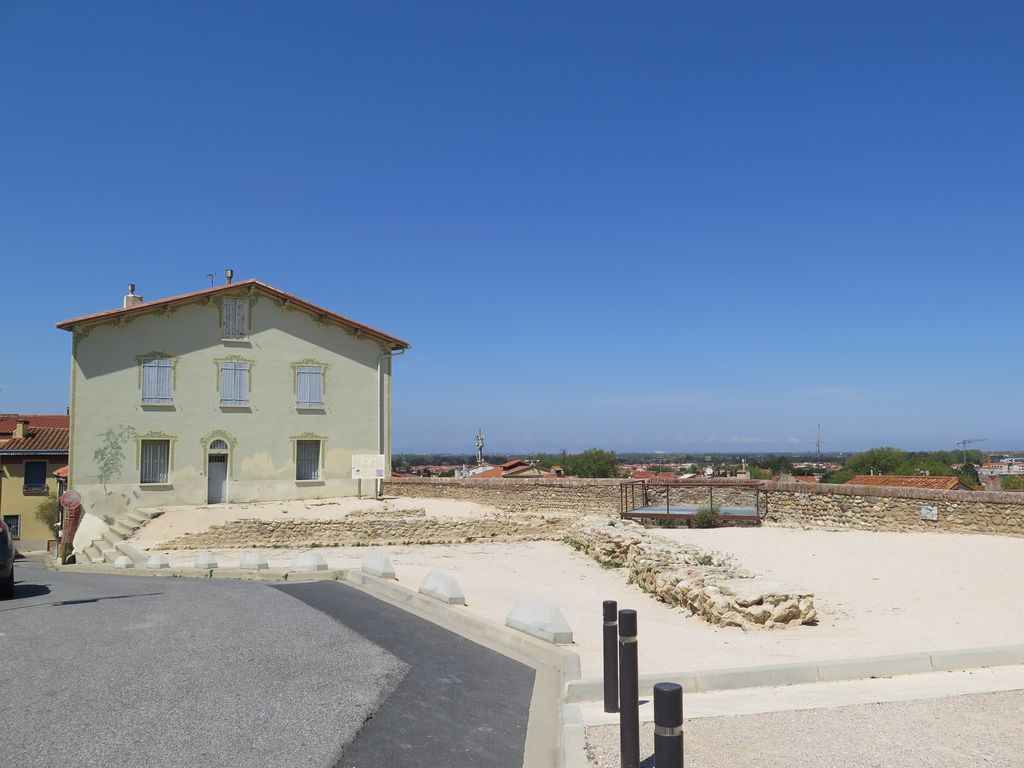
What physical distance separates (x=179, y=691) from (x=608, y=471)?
65.7 metres

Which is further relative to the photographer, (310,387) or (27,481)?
(27,481)

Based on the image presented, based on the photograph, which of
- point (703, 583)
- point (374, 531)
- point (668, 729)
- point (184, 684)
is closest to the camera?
point (668, 729)

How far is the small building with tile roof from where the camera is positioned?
37312mm

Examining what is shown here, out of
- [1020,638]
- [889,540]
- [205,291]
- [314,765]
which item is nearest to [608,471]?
[205,291]

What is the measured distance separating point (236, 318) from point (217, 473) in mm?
5727

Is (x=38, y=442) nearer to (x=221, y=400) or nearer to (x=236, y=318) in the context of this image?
(x=221, y=400)

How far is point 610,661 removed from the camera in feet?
19.4

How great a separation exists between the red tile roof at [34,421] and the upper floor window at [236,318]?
21698 mm

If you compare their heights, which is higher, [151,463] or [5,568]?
[151,463]

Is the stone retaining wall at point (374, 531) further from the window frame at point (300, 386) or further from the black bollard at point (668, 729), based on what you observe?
the black bollard at point (668, 729)

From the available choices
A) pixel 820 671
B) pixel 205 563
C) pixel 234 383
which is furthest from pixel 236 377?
pixel 820 671

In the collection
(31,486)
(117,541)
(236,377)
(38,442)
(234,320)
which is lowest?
(117,541)

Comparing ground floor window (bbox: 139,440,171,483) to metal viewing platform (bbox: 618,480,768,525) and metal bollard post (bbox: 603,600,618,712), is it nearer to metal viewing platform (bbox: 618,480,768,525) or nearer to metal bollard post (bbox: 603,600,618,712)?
metal viewing platform (bbox: 618,480,768,525)

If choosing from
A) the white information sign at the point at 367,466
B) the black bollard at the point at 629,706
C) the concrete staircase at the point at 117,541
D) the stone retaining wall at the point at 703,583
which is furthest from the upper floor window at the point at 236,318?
the black bollard at the point at 629,706
